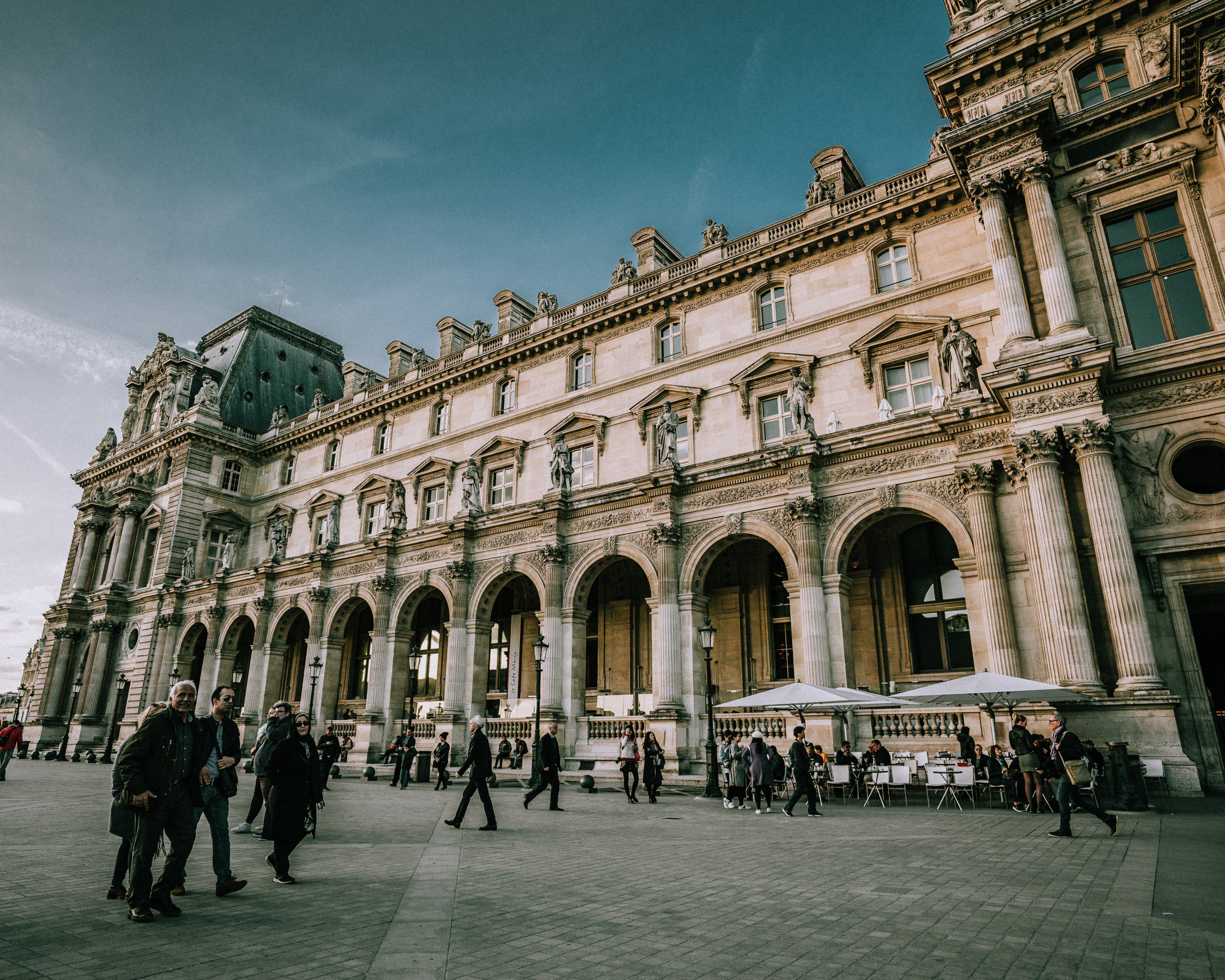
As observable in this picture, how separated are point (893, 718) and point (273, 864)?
17087mm

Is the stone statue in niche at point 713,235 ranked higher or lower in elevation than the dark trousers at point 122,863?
higher

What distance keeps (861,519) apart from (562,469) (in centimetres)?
1219

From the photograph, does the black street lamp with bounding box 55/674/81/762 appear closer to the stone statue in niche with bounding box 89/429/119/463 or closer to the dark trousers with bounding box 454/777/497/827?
the stone statue in niche with bounding box 89/429/119/463

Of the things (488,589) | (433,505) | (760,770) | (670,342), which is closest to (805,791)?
(760,770)

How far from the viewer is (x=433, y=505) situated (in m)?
37.0

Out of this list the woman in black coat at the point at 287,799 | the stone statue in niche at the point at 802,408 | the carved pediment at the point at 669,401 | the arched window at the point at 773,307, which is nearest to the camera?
the woman in black coat at the point at 287,799

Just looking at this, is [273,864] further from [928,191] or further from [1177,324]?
[928,191]

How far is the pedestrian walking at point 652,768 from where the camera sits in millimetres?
18719

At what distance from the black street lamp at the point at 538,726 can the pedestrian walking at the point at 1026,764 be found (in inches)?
438

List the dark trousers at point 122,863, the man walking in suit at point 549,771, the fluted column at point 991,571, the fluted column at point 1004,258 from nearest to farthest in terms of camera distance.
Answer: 1. the dark trousers at point 122,863
2. the man walking in suit at point 549,771
3. the fluted column at point 991,571
4. the fluted column at point 1004,258

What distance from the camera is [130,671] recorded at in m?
44.5

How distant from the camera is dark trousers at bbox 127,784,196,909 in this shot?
6.23m

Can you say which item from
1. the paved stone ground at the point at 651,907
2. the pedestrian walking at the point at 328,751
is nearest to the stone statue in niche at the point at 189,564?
the pedestrian walking at the point at 328,751

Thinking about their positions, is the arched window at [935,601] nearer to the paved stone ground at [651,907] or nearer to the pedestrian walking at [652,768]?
the pedestrian walking at [652,768]
